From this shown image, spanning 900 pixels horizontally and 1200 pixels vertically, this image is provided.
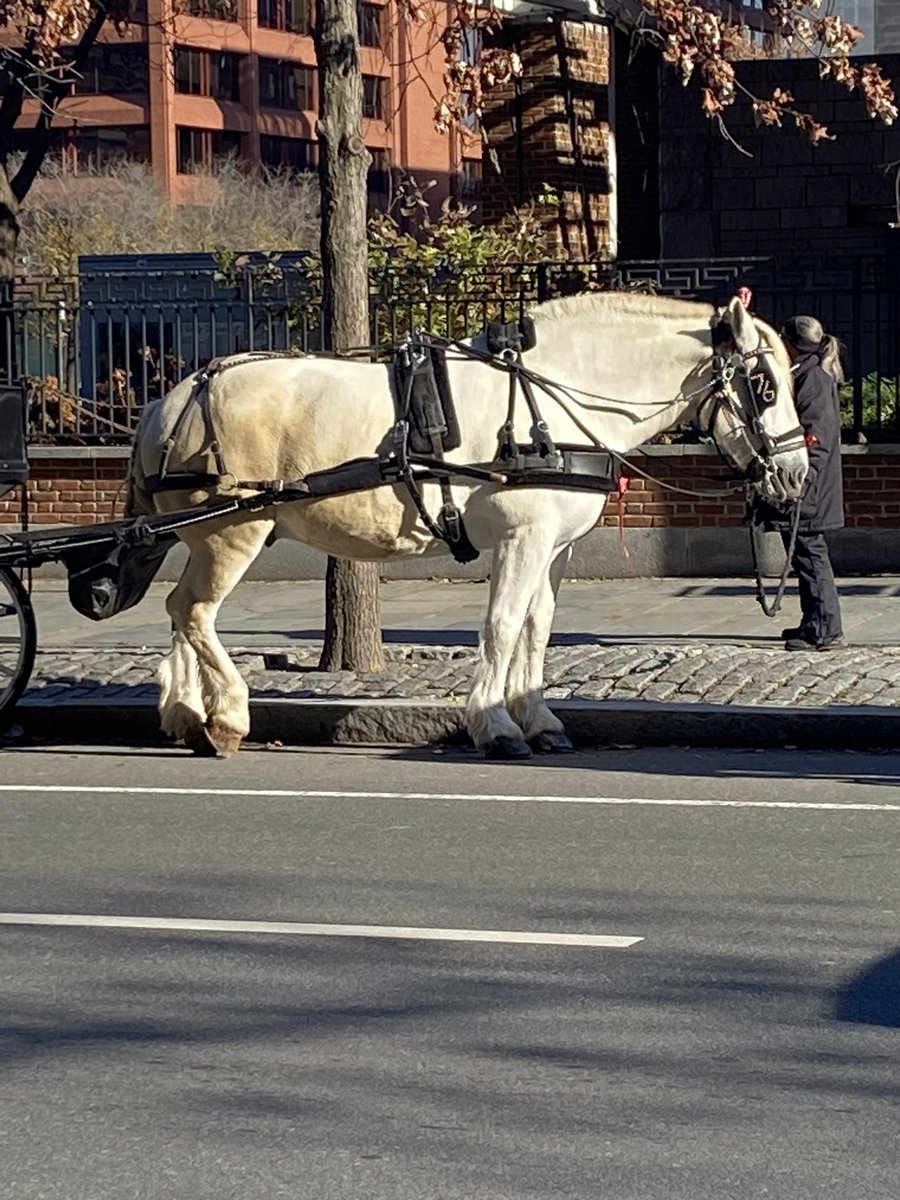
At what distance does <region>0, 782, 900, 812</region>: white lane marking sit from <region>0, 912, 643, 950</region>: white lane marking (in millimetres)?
2267

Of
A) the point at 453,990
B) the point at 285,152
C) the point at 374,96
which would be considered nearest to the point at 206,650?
the point at 453,990

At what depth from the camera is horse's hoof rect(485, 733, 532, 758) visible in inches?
397

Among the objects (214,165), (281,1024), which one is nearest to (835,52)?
(281,1024)

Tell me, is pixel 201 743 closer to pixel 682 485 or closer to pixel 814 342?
pixel 814 342

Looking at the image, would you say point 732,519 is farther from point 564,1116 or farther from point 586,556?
point 564,1116

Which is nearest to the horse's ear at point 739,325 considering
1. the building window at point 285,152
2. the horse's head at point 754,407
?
the horse's head at point 754,407

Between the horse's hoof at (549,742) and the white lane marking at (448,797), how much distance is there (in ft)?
3.46

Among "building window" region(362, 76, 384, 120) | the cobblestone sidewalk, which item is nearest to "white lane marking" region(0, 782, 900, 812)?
the cobblestone sidewalk

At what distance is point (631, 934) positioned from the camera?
267 inches

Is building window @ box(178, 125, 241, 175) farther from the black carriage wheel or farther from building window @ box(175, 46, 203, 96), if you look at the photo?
the black carriage wheel

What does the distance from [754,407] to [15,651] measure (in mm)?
3937

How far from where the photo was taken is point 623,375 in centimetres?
1026

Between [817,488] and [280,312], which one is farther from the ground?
[280,312]

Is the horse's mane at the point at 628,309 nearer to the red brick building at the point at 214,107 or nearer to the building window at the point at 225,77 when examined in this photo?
the red brick building at the point at 214,107
